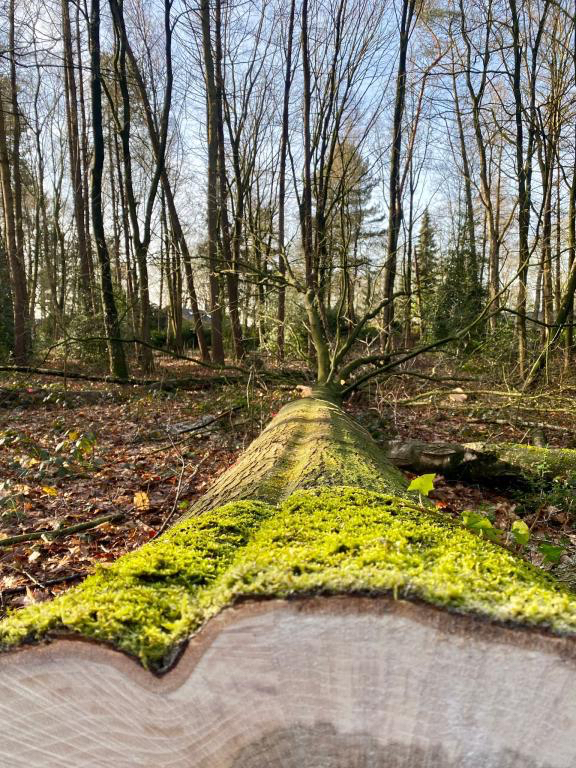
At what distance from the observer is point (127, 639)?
102 centimetres

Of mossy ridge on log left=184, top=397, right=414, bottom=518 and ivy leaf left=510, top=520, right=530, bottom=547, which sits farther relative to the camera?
mossy ridge on log left=184, top=397, right=414, bottom=518

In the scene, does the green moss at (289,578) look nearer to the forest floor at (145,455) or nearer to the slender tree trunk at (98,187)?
the forest floor at (145,455)

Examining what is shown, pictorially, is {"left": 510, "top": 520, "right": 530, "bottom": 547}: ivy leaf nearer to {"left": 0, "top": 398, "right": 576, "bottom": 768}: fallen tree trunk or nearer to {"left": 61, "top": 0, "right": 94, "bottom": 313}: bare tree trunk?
{"left": 0, "top": 398, "right": 576, "bottom": 768}: fallen tree trunk

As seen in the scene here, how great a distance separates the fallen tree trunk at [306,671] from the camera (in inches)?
35.7

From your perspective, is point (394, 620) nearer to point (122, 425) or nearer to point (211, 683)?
point (211, 683)

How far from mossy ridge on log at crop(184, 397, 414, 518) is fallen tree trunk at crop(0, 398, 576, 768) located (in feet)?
3.78

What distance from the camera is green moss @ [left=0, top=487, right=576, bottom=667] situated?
97 centimetres

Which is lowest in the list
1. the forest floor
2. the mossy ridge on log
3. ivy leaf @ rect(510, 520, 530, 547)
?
the forest floor

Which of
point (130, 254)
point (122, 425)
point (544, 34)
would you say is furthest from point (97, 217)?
point (544, 34)

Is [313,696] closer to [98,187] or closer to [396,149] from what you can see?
[98,187]

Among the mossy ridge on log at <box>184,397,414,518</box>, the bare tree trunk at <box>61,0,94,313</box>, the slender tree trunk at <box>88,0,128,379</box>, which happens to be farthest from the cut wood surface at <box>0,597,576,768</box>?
the bare tree trunk at <box>61,0,94,313</box>

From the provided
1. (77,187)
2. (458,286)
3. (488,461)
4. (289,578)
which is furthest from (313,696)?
(458,286)

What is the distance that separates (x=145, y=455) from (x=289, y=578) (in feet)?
15.5

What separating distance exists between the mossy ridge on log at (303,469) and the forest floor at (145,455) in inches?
31.4
